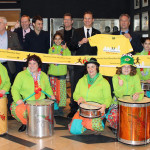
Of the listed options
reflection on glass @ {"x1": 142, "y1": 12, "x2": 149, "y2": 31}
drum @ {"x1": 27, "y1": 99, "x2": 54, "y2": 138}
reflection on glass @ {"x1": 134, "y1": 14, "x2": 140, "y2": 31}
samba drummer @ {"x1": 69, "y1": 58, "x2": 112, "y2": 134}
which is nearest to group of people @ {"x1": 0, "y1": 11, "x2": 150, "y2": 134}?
samba drummer @ {"x1": 69, "y1": 58, "x2": 112, "y2": 134}

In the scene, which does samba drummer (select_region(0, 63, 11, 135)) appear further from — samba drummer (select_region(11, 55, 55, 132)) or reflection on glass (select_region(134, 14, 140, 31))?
reflection on glass (select_region(134, 14, 140, 31))

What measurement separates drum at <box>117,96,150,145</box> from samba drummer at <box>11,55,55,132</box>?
1300 millimetres

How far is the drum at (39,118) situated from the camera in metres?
3.38

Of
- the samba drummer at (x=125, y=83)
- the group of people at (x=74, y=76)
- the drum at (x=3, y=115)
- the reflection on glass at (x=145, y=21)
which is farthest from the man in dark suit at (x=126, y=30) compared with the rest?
the reflection on glass at (x=145, y=21)

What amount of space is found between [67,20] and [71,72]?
3.32ft

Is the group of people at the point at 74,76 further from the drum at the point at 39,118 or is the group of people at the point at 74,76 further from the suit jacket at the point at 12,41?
the drum at the point at 39,118

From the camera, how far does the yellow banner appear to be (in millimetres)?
4219

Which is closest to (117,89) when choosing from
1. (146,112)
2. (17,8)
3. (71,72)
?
(146,112)

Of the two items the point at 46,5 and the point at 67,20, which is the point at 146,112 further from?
the point at 46,5

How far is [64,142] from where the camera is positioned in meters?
3.36

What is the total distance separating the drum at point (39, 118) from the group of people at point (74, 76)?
0.24 m

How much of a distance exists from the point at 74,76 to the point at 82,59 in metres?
0.38

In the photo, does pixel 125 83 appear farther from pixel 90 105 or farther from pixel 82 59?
pixel 82 59

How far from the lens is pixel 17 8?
9.02m
